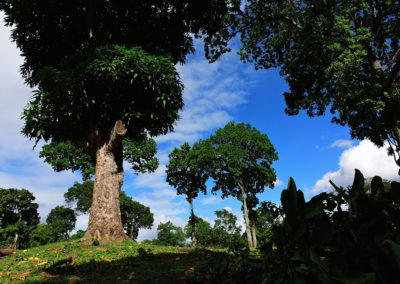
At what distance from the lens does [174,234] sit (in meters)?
62.4

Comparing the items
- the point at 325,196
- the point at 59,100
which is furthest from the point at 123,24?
the point at 325,196

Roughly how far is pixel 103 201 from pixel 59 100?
4288 mm

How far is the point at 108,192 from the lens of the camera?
29.7 feet

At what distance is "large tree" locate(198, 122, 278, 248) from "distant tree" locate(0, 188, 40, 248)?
3468 centimetres

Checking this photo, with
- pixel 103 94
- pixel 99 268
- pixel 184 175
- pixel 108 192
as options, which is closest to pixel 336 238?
pixel 99 268

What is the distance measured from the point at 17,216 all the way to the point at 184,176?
32.7 metres

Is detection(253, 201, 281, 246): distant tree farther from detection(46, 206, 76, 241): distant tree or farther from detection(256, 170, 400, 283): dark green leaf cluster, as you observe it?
detection(46, 206, 76, 241): distant tree

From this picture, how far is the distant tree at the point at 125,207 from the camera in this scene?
3938 cm

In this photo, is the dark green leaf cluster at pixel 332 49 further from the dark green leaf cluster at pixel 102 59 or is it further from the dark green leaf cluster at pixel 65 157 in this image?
the dark green leaf cluster at pixel 65 157

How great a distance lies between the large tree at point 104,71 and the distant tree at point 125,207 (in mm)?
32169

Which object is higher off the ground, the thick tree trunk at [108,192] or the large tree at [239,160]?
the large tree at [239,160]

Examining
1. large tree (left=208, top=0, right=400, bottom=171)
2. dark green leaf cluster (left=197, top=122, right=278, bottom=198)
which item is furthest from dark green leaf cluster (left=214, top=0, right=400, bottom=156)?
dark green leaf cluster (left=197, top=122, right=278, bottom=198)

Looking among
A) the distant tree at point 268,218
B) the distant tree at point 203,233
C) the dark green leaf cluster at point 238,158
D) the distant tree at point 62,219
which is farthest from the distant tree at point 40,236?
the distant tree at point 268,218

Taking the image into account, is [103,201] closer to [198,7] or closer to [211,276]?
[211,276]
